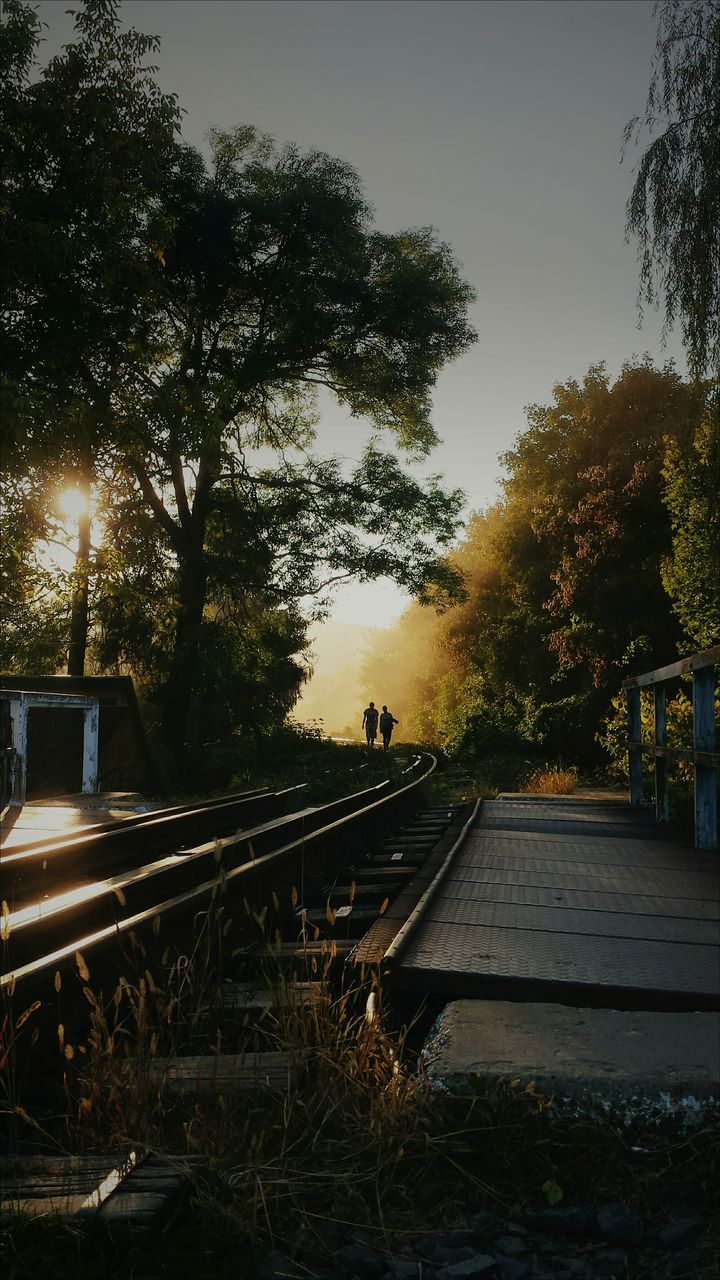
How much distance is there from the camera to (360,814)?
8.02 meters

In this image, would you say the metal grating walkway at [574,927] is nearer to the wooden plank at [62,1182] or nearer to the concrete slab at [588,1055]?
the concrete slab at [588,1055]

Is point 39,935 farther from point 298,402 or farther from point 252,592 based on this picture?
point 298,402

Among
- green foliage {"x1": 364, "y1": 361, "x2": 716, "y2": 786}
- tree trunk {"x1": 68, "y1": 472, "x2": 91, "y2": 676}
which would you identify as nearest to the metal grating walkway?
green foliage {"x1": 364, "y1": 361, "x2": 716, "y2": 786}

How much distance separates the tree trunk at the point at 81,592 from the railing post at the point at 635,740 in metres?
11.7

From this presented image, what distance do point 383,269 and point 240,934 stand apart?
23.6m

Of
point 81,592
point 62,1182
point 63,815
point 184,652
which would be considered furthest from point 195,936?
point 184,652

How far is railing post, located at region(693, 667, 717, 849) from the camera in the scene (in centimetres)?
653

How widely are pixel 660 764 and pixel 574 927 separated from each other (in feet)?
17.1

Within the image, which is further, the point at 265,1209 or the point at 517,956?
the point at 517,956

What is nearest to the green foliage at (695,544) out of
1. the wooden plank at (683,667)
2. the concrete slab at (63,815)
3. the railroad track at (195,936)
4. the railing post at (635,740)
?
the railing post at (635,740)

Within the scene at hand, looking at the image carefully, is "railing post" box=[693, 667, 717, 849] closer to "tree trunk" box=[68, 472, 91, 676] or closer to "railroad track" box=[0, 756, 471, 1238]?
"railroad track" box=[0, 756, 471, 1238]

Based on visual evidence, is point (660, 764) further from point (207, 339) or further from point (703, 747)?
point (207, 339)

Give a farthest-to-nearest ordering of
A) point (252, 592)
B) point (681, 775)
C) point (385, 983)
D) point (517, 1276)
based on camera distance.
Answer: point (252, 592)
point (681, 775)
point (385, 983)
point (517, 1276)

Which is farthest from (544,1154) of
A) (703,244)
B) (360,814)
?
(703,244)
